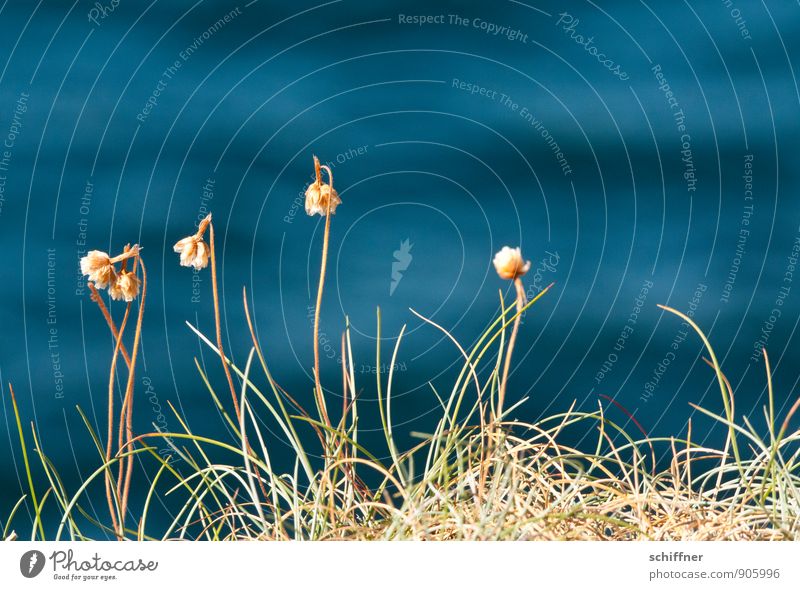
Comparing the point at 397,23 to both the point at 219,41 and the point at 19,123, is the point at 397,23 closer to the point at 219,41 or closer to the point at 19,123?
the point at 219,41

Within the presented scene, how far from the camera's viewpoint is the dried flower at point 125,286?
97cm

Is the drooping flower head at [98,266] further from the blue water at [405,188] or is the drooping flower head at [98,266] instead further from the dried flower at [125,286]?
the blue water at [405,188]

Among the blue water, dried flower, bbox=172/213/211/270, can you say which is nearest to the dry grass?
dried flower, bbox=172/213/211/270

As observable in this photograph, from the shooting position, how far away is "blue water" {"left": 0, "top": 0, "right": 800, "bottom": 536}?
1.28 m

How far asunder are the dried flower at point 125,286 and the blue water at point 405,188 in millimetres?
313

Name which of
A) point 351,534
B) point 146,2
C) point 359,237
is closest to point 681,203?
point 359,237

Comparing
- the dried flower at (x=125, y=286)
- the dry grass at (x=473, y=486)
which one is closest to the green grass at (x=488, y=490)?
the dry grass at (x=473, y=486)

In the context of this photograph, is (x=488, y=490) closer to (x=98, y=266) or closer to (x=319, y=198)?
(x=319, y=198)

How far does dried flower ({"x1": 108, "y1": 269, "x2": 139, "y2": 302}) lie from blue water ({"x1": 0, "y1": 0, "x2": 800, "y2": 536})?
1.03 ft

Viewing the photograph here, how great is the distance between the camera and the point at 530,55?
1.38m

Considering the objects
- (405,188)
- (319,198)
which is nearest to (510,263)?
(319,198)

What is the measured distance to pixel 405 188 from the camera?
1.36m

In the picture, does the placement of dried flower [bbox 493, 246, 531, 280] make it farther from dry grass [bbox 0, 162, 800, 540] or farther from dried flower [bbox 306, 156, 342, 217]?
dried flower [bbox 306, 156, 342, 217]
